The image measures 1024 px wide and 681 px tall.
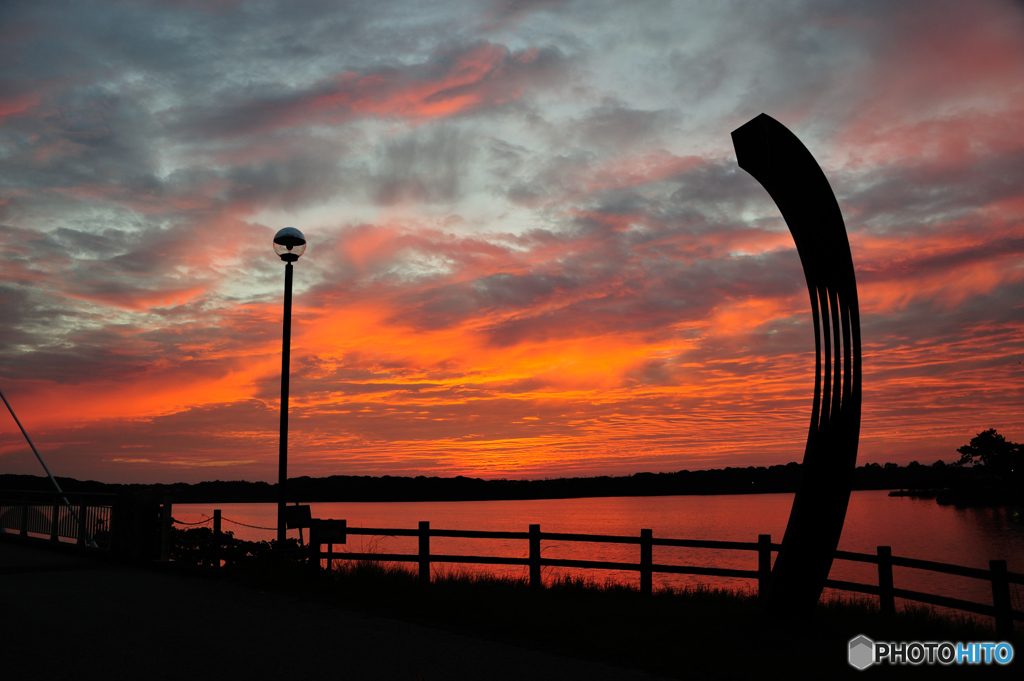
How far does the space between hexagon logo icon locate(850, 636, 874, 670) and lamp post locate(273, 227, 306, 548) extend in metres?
10.3

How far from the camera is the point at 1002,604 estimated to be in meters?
8.67

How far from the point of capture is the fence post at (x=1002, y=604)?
857 cm

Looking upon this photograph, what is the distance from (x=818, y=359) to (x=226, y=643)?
28.3 feet

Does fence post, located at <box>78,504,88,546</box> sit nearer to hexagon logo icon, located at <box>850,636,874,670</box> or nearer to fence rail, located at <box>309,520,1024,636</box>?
fence rail, located at <box>309,520,1024,636</box>

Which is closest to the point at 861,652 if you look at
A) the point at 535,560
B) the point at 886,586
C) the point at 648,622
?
the point at 648,622

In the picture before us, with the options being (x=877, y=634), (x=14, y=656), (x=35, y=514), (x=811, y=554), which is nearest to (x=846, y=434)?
(x=811, y=554)

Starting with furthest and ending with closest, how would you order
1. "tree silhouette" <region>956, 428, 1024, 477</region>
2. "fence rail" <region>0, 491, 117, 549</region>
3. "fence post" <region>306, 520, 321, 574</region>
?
"tree silhouette" <region>956, 428, 1024, 477</region> < "fence rail" <region>0, 491, 117, 549</region> < "fence post" <region>306, 520, 321, 574</region>

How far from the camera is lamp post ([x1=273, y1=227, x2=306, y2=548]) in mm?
14266

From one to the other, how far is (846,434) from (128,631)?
384 inches

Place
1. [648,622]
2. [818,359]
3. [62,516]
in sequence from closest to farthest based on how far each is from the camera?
[648,622]
[818,359]
[62,516]

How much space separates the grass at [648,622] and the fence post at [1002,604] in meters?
0.47

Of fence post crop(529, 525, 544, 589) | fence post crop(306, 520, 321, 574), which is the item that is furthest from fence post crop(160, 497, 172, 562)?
fence post crop(529, 525, 544, 589)

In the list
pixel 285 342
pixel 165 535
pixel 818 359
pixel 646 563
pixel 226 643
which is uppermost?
pixel 285 342

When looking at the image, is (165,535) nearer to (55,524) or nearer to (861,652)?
(55,524)
